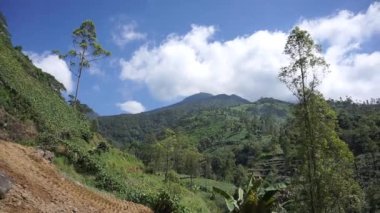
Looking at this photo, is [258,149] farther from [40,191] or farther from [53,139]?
[40,191]

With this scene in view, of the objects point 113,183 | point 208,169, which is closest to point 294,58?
point 113,183

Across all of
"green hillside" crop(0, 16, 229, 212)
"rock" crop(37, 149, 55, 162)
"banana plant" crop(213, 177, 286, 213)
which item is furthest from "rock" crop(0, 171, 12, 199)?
"banana plant" crop(213, 177, 286, 213)

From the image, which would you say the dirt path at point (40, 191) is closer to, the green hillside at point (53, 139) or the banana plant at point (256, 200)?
the green hillside at point (53, 139)

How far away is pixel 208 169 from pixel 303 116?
10286 centimetres

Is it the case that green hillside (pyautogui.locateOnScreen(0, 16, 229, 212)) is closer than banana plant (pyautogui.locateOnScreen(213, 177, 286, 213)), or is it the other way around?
banana plant (pyautogui.locateOnScreen(213, 177, 286, 213))

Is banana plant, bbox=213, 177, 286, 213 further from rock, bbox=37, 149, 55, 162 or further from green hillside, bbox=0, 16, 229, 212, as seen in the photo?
rock, bbox=37, 149, 55, 162

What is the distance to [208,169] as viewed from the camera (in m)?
121

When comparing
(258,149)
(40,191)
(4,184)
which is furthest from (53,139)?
(258,149)

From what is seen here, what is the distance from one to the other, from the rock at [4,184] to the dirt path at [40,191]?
0.14m

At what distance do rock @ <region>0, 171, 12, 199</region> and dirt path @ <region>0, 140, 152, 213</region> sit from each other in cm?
14

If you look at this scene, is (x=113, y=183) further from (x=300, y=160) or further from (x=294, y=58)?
(x=294, y=58)

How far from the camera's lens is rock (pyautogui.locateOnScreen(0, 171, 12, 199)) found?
11.8m

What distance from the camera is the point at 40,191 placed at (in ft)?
44.8

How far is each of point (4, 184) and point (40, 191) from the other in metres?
1.65
